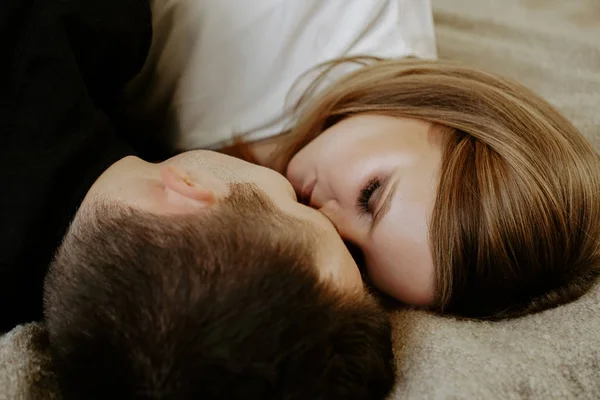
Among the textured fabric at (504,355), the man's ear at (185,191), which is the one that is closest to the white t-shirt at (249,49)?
the man's ear at (185,191)

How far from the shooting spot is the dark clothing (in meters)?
0.65

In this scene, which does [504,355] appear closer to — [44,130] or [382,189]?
[382,189]

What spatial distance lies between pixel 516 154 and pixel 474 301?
179 millimetres

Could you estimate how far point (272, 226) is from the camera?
0.59 meters

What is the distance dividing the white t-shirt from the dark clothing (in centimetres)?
13

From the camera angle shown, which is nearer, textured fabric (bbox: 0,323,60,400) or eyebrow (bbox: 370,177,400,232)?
textured fabric (bbox: 0,323,60,400)

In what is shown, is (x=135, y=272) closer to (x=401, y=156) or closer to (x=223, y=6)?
(x=401, y=156)

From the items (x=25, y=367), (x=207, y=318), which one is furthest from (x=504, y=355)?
(x=25, y=367)

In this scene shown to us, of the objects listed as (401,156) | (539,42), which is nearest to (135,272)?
(401,156)

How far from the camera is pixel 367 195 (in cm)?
77

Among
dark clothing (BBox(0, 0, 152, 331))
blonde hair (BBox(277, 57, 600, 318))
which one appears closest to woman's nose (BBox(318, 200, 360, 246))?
blonde hair (BBox(277, 57, 600, 318))

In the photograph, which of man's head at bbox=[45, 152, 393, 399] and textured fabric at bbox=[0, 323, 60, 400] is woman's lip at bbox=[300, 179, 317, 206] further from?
textured fabric at bbox=[0, 323, 60, 400]

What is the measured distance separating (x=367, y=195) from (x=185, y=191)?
237 mm

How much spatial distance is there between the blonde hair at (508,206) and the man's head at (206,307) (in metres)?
0.14
